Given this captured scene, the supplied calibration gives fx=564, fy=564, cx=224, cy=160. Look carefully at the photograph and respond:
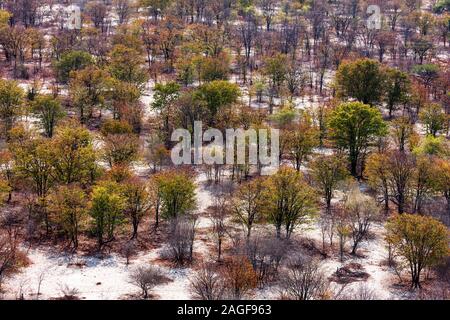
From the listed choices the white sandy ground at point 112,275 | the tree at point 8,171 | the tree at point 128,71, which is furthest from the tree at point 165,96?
the white sandy ground at point 112,275

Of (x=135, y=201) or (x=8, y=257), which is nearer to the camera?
(x=8, y=257)

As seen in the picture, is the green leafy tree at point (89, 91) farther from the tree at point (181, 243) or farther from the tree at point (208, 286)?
the tree at point (208, 286)

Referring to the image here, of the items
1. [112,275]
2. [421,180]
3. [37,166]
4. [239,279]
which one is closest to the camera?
[239,279]

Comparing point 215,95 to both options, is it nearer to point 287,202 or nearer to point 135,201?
point 135,201

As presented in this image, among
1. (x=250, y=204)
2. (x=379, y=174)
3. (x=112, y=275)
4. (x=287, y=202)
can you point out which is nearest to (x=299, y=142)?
(x=379, y=174)

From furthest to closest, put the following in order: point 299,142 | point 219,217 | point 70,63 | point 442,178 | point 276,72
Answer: point 276,72, point 70,63, point 299,142, point 442,178, point 219,217

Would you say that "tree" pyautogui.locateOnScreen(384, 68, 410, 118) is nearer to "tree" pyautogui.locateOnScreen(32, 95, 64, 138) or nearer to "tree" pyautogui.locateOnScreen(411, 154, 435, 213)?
"tree" pyautogui.locateOnScreen(411, 154, 435, 213)
